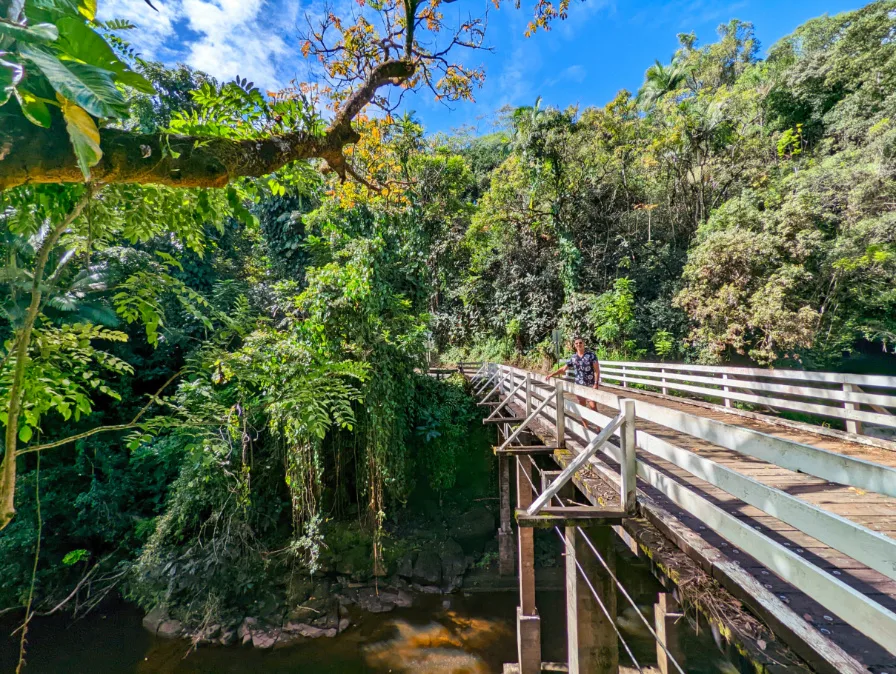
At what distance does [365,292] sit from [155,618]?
26.4ft

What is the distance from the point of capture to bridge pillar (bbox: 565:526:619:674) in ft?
10.0

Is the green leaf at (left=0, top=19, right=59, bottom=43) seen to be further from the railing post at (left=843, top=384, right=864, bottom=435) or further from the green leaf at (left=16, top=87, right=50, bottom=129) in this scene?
the railing post at (left=843, top=384, right=864, bottom=435)

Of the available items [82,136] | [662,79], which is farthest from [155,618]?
[662,79]

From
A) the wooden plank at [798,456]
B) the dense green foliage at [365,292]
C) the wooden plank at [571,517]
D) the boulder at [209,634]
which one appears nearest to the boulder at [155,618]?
the dense green foliage at [365,292]

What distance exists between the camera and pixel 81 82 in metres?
1.07

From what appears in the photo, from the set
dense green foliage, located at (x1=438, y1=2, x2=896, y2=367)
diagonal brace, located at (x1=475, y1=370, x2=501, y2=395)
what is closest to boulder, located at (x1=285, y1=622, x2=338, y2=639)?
diagonal brace, located at (x1=475, y1=370, x2=501, y2=395)

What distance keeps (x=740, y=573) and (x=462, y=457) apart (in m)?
9.04

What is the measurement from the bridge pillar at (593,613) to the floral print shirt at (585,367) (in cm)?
306

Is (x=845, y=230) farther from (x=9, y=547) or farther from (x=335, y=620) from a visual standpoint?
(x=9, y=547)

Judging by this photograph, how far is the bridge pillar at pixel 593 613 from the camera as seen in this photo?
3057 millimetres

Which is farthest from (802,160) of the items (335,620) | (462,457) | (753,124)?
(335,620)

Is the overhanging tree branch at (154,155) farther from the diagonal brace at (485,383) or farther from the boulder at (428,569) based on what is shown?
the boulder at (428,569)

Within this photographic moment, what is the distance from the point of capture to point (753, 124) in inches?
579

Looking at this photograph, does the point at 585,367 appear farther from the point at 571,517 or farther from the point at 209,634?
the point at 209,634
